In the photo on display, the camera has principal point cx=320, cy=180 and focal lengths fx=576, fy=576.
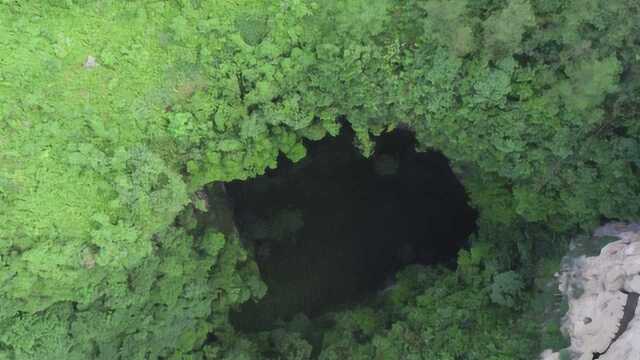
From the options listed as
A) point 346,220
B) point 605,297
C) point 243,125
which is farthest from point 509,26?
point 346,220

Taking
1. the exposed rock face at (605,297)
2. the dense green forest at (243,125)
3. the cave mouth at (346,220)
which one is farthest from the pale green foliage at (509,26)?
the cave mouth at (346,220)

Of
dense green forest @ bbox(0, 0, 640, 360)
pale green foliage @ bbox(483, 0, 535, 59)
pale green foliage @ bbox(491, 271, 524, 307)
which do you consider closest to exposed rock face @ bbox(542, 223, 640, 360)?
dense green forest @ bbox(0, 0, 640, 360)

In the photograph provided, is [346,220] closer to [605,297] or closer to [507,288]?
[507,288]

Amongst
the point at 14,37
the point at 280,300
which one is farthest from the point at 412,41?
the point at 280,300

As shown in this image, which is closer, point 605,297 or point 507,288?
point 605,297

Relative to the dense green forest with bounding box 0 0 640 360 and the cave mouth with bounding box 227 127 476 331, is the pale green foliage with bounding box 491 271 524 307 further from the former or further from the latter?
the cave mouth with bounding box 227 127 476 331

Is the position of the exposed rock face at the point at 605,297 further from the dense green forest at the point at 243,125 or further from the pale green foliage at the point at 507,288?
the pale green foliage at the point at 507,288

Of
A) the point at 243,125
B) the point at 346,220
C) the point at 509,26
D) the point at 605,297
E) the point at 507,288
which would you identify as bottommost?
the point at 605,297
